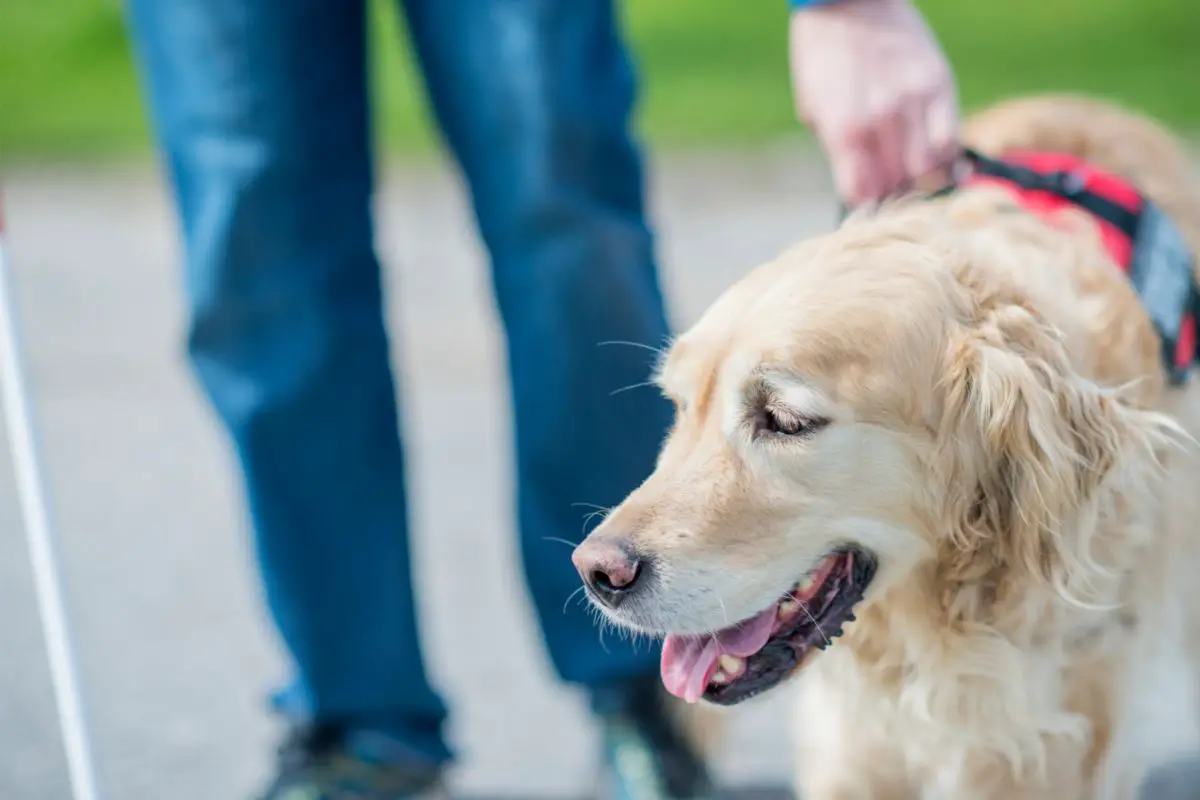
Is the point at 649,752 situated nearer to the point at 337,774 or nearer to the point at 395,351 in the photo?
the point at 337,774

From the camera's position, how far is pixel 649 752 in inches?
102

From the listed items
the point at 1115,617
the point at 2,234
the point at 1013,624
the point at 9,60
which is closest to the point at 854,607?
the point at 1013,624

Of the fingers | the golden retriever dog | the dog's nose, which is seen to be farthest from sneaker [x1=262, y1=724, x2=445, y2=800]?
the fingers

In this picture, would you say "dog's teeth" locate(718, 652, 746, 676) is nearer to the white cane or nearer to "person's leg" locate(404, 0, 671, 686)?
"person's leg" locate(404, 0, 671, 686)

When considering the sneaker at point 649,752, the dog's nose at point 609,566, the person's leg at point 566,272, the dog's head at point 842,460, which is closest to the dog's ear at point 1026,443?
the dog's head at point 842,460

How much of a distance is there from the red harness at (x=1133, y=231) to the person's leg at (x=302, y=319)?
3.37 feet

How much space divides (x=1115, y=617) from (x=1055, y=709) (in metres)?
0.15

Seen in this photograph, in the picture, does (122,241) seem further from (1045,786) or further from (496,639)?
(1045,786)

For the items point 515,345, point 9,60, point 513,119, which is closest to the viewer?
point 513,119

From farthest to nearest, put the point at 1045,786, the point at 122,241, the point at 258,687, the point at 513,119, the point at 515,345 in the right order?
1. the point at 122,241
2. the point at 258,687
3. the point at 515,345
4. the point at 513,119
5. the point at 1045,786

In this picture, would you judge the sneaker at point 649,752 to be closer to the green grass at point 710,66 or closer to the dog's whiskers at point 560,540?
the dog's whiskers at point 560,540

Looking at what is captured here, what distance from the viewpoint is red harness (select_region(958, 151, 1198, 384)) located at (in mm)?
2299

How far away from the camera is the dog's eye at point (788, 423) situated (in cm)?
190

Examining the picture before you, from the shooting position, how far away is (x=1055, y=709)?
2.08m
